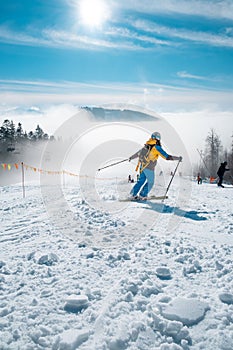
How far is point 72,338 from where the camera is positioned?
2529mm

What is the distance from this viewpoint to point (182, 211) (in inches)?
339

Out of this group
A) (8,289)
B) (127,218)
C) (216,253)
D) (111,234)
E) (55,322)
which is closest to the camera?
(55,322)

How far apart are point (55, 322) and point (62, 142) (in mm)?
120786

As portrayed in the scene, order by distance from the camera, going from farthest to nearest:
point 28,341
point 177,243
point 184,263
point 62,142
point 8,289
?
point 62,142 → point 177,243 → point 184,263 → point 8,289 → point 28,341

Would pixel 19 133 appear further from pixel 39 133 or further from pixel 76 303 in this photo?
pixel 76 303

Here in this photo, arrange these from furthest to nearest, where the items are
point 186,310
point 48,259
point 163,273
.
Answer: point 48,259
point 163,273
point 186,310

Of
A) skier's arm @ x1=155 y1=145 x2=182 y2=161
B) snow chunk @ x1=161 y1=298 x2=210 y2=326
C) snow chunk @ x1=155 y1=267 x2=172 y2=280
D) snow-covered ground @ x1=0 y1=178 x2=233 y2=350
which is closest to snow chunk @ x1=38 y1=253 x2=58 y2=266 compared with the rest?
snow-covered ground @ x1=0 y1=178 x2=233 y2=350

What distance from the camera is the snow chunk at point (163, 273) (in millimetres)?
3832

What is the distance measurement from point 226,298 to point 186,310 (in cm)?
60

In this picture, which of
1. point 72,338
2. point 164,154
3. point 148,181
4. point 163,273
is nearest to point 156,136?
point 164,154

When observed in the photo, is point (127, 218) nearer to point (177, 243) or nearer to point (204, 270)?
point (177, 243)

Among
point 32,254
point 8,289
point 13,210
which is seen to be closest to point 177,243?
point 32,254

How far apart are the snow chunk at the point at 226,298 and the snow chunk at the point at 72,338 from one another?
1.72 meters

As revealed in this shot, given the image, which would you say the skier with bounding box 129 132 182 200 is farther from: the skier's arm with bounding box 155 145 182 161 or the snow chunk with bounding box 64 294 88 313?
the snow chunk with bounding box 64 294 88 313
